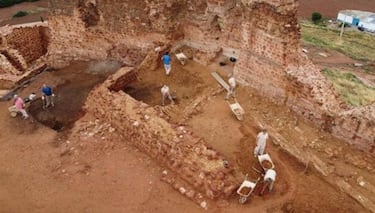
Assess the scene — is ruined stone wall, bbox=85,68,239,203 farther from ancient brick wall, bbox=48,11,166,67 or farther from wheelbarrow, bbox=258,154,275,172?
ancient brick wall, bbox=48,11,166,67

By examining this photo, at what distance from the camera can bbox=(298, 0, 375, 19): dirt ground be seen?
124 ft

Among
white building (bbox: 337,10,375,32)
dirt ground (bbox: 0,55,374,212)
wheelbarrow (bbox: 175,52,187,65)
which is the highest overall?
wheelbarrow (bbox: 175,52,187,65)

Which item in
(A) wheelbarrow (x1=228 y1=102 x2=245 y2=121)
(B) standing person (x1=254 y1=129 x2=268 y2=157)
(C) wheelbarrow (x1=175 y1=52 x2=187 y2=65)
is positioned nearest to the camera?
(B) standing person (x1=254 y1=129 x2=268 y2=157)

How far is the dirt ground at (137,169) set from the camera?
436 inches

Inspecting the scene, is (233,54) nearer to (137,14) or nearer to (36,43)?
(137,14)

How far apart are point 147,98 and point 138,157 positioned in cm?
323

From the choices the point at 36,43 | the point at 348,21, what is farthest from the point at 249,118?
the point at 348,21

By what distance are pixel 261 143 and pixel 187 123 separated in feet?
9.53

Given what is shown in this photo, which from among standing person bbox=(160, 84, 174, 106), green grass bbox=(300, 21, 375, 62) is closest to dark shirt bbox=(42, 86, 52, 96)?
standing person bbox=(160, 84, 174, 106)

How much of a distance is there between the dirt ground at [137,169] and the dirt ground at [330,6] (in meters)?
25.4

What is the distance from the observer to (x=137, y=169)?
1252 centimetres

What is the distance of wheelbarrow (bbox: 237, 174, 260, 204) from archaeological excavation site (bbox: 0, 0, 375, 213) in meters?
0.03

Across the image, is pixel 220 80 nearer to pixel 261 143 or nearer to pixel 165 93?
pixel 165 93

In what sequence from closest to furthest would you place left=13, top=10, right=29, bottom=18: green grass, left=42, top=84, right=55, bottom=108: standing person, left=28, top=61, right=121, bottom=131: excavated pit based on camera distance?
1. left=28, top=61, right=121, bottom=131: excavated pit
2. left=42, top=84, right=55, bottom=108: standing person
3. left=13, top=10, right=29, bottom=18: green grass
